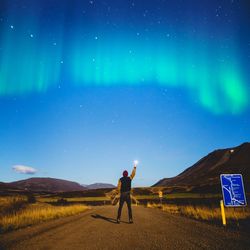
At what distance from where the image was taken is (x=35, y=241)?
602cm

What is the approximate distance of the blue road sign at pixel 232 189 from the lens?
855 centimetres

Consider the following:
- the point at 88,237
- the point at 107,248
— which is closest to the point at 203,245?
the point at 107,248

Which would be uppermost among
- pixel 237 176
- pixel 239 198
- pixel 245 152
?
pixel 245 152

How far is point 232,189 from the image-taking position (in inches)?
340

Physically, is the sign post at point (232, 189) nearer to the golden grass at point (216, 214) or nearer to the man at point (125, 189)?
the golden grass at point (216, 214)

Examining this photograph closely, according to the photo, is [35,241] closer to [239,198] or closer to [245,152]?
[239,198]

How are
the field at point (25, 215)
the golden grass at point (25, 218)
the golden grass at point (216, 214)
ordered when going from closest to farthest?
the golden grass at point (25, 218) < the field at point (25, 215) < the golden grass at point (216, 214)

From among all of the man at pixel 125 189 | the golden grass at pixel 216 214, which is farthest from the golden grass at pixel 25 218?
the golden grass at pixel 216 214

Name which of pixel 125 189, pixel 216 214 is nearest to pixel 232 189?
pixel 125 189

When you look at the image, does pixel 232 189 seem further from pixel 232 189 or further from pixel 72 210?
pixel 72 210

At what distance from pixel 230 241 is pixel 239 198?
3180 millimetres

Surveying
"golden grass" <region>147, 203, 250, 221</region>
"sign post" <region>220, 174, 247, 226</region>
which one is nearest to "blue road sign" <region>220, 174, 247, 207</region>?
"sign post" <region>220, 174, 247, 226</region>

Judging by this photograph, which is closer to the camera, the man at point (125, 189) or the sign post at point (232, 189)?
the sign post at point (232, 189)

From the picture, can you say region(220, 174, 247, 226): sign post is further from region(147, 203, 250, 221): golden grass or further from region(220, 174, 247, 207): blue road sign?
region(147, 203, 250, 221): golden grass
